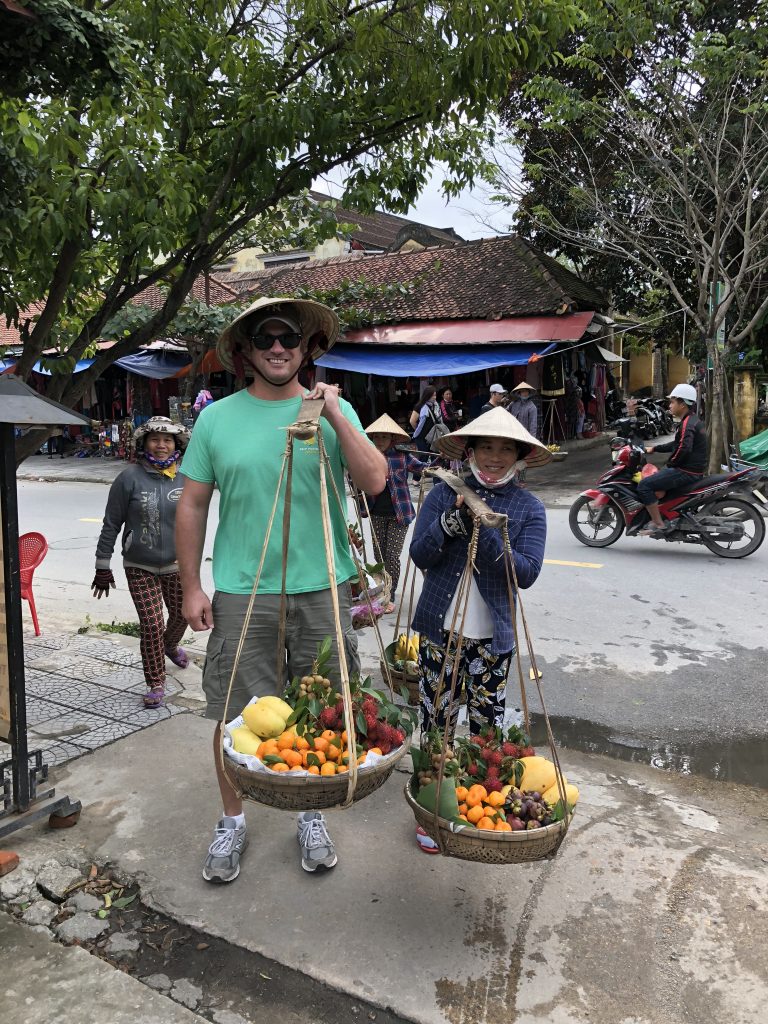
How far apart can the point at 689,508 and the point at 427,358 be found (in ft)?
30.3

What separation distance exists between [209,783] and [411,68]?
3.70m

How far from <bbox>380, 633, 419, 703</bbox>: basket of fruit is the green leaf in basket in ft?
4.22

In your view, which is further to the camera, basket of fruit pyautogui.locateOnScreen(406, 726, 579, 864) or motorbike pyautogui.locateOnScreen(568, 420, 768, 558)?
motorbike pyautogui.locateOnScreen(568, 420, 768, 558)

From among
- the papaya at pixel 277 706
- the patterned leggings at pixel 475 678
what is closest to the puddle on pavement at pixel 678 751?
the patterned leggings at pixel 475 678

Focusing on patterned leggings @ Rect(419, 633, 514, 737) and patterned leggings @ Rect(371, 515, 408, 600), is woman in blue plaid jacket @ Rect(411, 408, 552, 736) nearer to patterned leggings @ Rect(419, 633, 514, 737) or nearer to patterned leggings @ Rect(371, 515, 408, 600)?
patterned leggings @ Rect(419, 633, 514, 737)

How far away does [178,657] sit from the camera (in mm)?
5031

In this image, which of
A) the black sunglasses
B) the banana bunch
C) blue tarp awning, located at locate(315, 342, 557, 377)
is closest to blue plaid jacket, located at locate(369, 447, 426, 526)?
the banana bunch

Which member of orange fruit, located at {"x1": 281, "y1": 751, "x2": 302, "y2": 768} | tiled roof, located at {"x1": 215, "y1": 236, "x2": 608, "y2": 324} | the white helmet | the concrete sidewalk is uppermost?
tiled roof, located at {"x1": 215, "y1": 236, "x2": 608, "y2": 324}

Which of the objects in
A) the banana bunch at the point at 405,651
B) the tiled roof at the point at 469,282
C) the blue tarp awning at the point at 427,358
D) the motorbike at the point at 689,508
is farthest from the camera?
the tiled roof at the point at 469,282

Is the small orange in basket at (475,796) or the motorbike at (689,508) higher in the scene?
the motorbike at (689,508)

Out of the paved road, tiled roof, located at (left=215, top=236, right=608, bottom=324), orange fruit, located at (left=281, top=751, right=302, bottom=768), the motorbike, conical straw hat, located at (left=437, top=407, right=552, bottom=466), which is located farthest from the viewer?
tiled roof, located at (left=215, top=236, right=608, bottom=324)

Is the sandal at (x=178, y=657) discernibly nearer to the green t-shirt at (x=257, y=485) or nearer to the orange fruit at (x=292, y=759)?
the green t-shirt at (x=257, y=485)

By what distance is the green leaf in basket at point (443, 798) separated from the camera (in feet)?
7.64

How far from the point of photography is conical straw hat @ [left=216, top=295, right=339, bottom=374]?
8.64 feet
